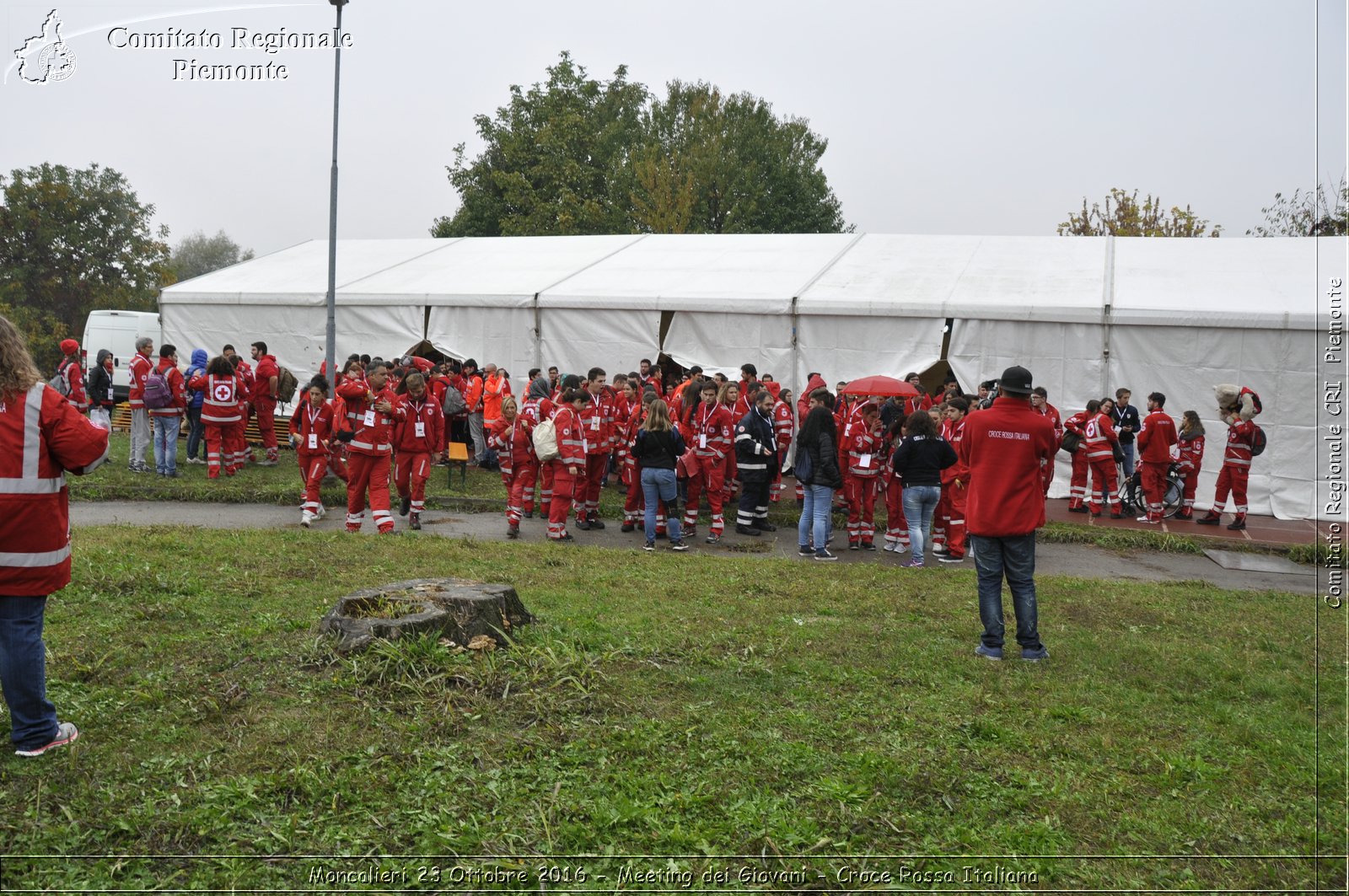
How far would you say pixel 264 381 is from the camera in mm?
17641

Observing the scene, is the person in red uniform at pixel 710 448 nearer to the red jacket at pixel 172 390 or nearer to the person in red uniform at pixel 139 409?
the red jacket at pixel 172 390

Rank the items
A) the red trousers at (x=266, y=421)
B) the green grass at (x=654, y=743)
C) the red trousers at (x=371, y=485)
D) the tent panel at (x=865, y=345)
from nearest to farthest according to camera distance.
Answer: the green grass at (x=654, y=743) → the red trousers at (x=371, y=485) → the tent panel at (x=865, y=345) → the red trousers at (x=266, y=421)

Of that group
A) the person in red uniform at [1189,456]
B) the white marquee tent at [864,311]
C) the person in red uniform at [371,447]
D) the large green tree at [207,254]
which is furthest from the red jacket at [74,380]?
the large green tree at [207,254]

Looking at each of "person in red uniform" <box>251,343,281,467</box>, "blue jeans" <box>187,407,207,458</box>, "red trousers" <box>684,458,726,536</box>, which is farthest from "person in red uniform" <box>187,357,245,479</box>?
"red trousers" <box>684,458,726,536</box>

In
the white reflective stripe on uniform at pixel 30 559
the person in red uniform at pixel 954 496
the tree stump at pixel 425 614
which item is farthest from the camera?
the person in red uniform at pixel 954 496

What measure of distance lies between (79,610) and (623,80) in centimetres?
5192

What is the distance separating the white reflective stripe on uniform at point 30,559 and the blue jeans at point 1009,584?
5.41 m

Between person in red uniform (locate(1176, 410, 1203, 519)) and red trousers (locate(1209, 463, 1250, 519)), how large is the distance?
0.54m

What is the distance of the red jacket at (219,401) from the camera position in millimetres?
15344

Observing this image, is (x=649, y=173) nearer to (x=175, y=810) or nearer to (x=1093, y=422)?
(x=1093, y=422)

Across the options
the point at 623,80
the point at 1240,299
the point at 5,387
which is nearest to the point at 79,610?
the point at 5,387

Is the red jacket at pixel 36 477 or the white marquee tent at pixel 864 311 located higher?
the white marquee tent at pixel 864 311

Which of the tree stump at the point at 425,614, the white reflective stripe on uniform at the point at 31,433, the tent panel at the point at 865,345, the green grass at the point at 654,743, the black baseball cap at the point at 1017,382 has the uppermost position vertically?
the tent panel at the point at 865,345

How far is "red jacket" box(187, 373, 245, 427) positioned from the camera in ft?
50.3
